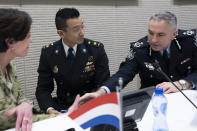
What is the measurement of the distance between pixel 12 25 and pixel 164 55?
1204mm

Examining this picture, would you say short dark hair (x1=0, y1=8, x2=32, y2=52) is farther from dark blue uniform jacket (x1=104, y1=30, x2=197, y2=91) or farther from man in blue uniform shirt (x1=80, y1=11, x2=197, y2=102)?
dark blue uniform jacket (x1=104, y1=30, x2=197, y2=91)

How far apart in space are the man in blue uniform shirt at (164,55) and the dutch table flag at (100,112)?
90 centimetres

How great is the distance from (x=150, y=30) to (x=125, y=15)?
112cm

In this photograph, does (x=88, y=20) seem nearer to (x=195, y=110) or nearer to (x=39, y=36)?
(x=39, y=36)

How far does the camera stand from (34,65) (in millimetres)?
2326

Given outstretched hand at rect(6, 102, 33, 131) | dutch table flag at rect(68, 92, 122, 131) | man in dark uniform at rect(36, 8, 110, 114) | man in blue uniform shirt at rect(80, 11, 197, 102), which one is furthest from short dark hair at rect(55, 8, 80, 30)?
dutch table flag at rect(68, 92, 122, 131)

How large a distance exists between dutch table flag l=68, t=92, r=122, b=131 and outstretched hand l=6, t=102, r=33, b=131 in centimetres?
42

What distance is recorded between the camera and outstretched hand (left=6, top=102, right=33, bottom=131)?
43.3 inches

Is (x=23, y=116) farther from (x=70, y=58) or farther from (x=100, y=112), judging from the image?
(x=70, y=58)

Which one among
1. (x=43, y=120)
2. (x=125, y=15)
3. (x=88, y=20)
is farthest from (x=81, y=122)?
(x=125, y=15)

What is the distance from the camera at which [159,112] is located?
45.6 inches

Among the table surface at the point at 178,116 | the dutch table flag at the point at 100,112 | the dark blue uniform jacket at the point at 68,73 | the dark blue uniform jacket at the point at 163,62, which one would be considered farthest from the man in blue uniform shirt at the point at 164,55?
the dutch table flag at the point at 100,112

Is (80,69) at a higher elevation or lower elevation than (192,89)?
higher

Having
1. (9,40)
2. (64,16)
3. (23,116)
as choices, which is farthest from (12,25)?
(64,16)
